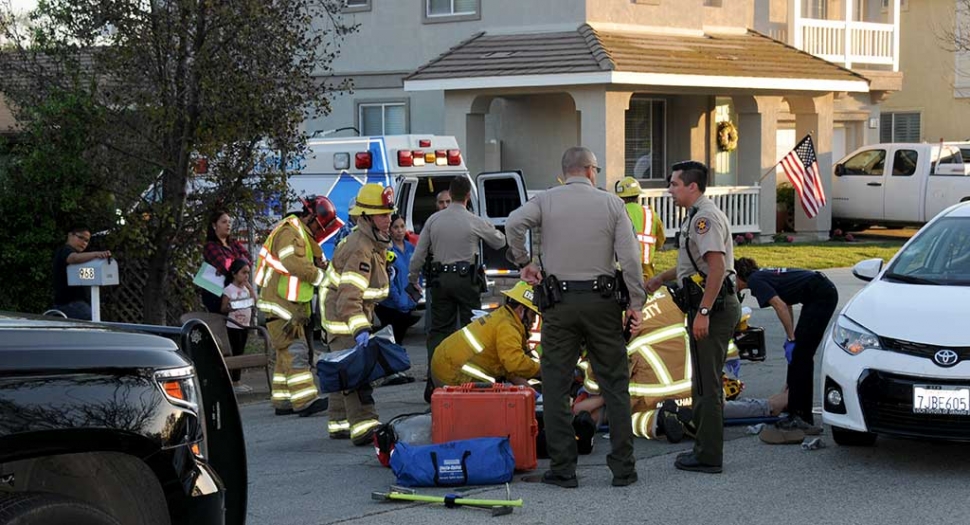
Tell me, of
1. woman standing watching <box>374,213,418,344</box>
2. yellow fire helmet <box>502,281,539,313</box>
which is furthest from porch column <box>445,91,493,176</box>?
yellow fire helmet <box>502,281,539,313</box>

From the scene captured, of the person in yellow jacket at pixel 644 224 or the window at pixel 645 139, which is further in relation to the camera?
the window at pixel 645 139

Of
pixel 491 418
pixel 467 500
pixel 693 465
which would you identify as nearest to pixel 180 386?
pixel 467 500

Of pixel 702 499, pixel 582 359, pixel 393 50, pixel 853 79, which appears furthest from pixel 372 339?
pixel 853 79

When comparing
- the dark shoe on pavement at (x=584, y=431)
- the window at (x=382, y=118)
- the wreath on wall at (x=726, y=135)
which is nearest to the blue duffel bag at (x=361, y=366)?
the dark shoe on pavement at (x=584, y=431)

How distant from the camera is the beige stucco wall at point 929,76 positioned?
1368 inches

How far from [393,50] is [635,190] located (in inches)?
522

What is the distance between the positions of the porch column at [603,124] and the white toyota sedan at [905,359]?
46.9 feet

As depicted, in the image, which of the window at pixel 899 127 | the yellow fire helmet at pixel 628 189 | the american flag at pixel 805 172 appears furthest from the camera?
the window at pixel 899 127

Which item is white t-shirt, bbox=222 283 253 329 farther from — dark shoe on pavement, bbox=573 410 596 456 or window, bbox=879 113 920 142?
window, bbox=879 113 920 142

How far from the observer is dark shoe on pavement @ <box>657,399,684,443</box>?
9.03 metres

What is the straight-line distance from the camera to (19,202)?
43.1 ft

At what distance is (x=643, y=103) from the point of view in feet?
87.6

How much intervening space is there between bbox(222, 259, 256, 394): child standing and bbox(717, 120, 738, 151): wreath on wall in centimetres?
1683

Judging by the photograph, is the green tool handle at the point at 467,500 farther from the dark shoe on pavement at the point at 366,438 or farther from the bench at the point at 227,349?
the bench at the point at 227,349
